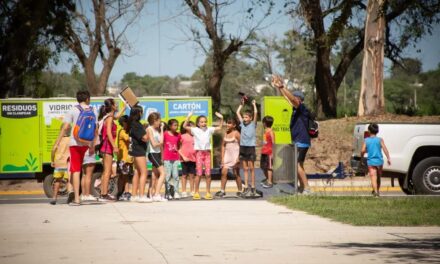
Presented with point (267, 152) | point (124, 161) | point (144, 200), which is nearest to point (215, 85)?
point (267, 152)

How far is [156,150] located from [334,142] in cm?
1340

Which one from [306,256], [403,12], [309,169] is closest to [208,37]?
[403,12]

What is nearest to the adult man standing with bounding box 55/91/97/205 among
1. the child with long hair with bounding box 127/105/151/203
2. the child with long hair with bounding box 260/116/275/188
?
the child with long hair with bounding box 127/105/151/203

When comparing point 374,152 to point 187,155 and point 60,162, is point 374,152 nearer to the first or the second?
point 187,155

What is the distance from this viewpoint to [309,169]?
27.9m

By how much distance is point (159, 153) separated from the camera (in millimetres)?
17516

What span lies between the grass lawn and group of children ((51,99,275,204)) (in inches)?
80.8

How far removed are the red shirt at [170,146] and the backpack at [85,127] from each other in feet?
9.12

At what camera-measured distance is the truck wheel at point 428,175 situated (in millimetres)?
18484

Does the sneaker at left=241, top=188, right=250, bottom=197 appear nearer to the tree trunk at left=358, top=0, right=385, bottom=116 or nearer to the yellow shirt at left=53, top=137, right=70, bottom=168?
the yellow shirt at left=53, top=137, right=70, bottom=168

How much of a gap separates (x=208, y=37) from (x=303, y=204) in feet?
70.2

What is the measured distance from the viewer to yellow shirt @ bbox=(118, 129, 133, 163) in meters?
17.8

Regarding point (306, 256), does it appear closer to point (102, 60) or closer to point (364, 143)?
point (364, 143)

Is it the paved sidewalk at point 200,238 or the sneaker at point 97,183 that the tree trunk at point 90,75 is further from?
the paved sidewalk at point 200,238
